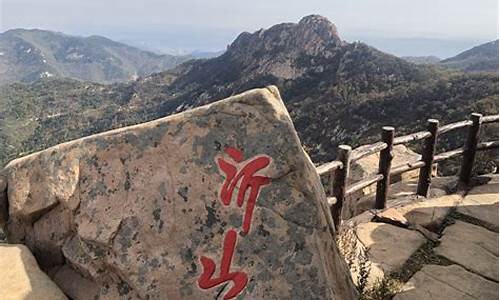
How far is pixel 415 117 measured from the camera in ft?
158

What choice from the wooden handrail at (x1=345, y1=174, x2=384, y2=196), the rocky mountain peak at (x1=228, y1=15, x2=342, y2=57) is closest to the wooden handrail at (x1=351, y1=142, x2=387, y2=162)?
the wooden handrail at (x1=345, y1=174, x2=384, y2=196)

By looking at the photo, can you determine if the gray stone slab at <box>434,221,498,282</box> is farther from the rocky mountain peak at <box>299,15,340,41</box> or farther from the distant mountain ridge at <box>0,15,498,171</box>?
the rocky mountain peak at <box>299,15,340,41</box>

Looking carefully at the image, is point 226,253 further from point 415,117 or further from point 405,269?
point 415,117

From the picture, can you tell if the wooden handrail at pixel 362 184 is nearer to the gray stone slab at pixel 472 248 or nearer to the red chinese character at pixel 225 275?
the gray stone slab at pixel 472 248

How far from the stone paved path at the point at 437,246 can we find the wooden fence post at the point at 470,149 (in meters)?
0.46

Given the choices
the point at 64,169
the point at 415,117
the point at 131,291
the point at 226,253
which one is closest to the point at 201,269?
the point at 226,253

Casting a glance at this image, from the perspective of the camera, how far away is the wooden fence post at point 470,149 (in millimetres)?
7809

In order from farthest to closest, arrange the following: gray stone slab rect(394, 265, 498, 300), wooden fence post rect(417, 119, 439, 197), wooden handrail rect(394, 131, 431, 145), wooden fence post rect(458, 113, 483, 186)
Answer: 1. wooden fence post rect(458, 113, 483, 186)
2. wooden fence post rect(417, 119, 439, 197)
3. wooden handrail rect(394, 131, 431, 145)
4. gray stone slab rect(394, 265, 498, 300)

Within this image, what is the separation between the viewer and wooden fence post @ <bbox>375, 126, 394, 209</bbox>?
6.78 meters

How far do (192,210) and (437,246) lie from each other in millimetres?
3958

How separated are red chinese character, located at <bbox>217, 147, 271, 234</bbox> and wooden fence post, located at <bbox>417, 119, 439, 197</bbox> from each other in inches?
192

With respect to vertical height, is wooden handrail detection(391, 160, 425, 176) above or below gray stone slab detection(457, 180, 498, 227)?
above

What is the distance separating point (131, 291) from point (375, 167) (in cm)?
815

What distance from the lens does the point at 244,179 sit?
3.53 metres
